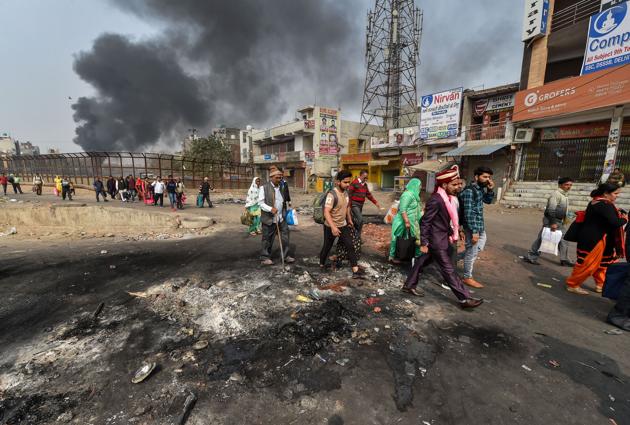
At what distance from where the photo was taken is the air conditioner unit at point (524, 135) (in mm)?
15844

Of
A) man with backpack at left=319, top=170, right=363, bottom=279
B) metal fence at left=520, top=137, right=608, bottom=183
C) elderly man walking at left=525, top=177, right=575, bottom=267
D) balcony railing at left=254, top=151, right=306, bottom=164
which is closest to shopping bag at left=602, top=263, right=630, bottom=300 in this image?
elderly man walking at left=525, top=177, right=575, bottom=267

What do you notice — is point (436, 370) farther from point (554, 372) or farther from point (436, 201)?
point (436, 201)

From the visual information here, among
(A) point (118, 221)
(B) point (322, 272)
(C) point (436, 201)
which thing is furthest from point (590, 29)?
(A) point (118, 221)

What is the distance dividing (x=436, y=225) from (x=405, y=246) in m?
1.48

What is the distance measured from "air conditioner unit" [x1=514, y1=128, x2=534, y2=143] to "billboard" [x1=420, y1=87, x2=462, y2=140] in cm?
442

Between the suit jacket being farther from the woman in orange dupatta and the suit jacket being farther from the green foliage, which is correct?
the green foliage

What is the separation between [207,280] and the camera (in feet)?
14.3

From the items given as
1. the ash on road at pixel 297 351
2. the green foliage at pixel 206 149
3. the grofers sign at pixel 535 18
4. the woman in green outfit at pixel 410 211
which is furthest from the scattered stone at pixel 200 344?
the green foliage at pixel 206 149

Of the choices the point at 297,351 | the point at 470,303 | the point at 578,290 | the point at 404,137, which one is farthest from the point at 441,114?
the point at 297,351

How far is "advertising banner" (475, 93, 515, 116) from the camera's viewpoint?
60.4ft

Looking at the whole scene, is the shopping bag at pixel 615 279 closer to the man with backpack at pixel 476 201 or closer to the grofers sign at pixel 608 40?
the man with backpack at pixel 476 201

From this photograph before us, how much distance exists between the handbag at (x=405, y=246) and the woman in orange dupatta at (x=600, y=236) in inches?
89.8

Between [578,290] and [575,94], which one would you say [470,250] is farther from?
[575,94]

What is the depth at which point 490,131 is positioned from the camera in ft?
59.5
